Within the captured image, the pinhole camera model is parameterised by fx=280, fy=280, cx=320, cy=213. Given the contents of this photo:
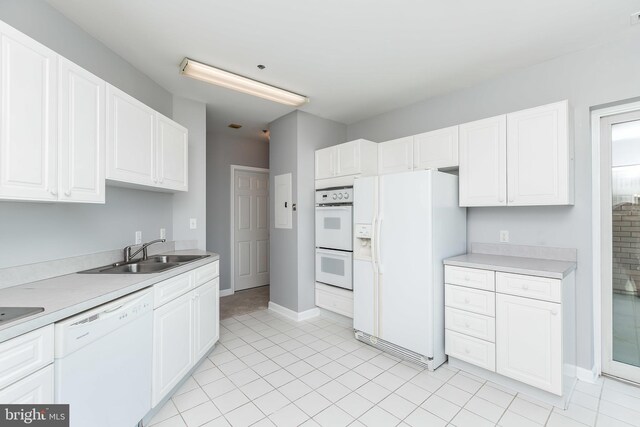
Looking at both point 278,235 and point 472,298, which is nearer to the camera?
point 472,298

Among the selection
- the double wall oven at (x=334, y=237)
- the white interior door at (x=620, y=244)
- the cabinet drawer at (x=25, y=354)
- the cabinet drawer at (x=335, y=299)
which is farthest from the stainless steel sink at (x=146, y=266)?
the white interior door at (x=620, y=244)

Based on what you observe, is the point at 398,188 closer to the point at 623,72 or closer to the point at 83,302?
the point at 623,72

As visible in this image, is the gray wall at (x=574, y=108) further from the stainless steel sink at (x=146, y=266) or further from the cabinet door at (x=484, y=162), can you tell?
the stainless steel sink at (x=146, y=266)

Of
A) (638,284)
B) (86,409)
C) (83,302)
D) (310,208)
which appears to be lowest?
(86,409)

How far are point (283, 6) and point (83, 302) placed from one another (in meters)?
2.08

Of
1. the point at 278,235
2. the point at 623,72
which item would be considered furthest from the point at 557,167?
the point at 278,235

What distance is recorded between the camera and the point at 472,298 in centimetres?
234

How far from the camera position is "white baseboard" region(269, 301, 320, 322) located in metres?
3.62

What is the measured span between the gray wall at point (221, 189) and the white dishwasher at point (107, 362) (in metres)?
2.95

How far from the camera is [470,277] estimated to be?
2344 mm

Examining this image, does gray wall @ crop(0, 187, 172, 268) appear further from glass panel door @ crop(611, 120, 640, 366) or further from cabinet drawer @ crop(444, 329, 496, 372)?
glass panel door @ crop(611, 120, 640, 366)

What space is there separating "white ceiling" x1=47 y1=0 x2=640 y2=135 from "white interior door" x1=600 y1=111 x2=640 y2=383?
81 cm

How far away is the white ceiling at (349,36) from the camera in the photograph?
6.17 feet

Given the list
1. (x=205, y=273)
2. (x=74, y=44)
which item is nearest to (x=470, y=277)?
(x=205, y=273)
